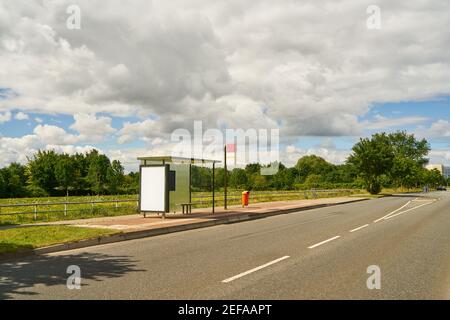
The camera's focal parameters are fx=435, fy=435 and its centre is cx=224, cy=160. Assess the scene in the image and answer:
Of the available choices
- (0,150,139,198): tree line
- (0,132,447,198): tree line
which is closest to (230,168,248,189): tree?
(0,132,447,198): tree line

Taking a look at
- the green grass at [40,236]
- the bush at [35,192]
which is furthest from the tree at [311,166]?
the green grass at [40,236]

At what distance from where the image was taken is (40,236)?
12117mm

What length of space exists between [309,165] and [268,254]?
143247 mm

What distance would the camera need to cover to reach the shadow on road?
6992 mm

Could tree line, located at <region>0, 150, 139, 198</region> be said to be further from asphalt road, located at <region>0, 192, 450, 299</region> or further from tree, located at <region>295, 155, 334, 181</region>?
asphalt road, located at <region>0, 192, 450, 299</region>

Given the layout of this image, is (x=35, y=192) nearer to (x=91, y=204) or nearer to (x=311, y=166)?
(x=91, y=204)

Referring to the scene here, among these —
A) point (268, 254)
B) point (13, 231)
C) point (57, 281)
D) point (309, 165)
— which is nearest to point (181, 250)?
point (268, 254)

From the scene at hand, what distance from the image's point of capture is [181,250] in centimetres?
1072

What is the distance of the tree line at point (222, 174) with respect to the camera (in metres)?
55.4

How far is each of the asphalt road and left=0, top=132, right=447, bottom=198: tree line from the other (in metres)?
40.8

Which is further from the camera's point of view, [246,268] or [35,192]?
[35,192]

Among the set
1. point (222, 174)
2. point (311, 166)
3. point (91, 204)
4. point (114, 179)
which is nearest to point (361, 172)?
point (222, 174)

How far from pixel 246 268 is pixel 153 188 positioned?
10721 mm

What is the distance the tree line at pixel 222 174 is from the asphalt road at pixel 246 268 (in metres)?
40.8
